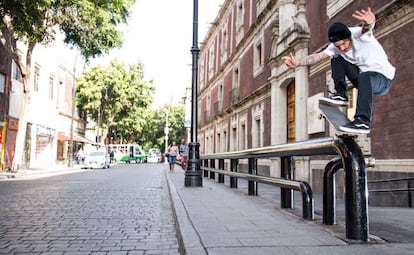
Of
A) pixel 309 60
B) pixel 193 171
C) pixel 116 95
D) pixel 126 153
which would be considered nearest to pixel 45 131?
pixel 116 95

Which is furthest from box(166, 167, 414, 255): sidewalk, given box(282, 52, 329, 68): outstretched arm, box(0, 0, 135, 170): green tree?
box(0, 0, 135, 170): green tree

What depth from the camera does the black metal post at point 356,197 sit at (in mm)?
4031

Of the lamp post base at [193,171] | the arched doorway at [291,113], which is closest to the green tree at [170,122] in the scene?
the arched doorway at [291,113]

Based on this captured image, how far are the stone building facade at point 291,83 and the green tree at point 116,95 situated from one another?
16.1 meters

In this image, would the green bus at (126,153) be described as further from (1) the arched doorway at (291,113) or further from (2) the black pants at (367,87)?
(2) the black pants at (367,87)

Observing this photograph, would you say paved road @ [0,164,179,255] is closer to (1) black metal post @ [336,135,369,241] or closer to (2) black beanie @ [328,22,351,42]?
(1) black metal post @ [336,135,369,241]

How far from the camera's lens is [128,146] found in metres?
52.8

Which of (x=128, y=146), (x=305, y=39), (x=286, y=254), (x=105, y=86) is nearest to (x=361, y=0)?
(x=305, y=39)

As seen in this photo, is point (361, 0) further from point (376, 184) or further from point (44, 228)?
point (44, 228)

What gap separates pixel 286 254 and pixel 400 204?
5517 mm

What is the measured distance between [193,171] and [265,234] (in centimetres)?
700

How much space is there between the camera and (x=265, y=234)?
4461mm

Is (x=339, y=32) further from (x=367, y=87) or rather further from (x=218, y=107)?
(x=218, y=107)

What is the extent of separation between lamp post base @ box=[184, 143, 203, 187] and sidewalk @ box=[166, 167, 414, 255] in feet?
14.8
